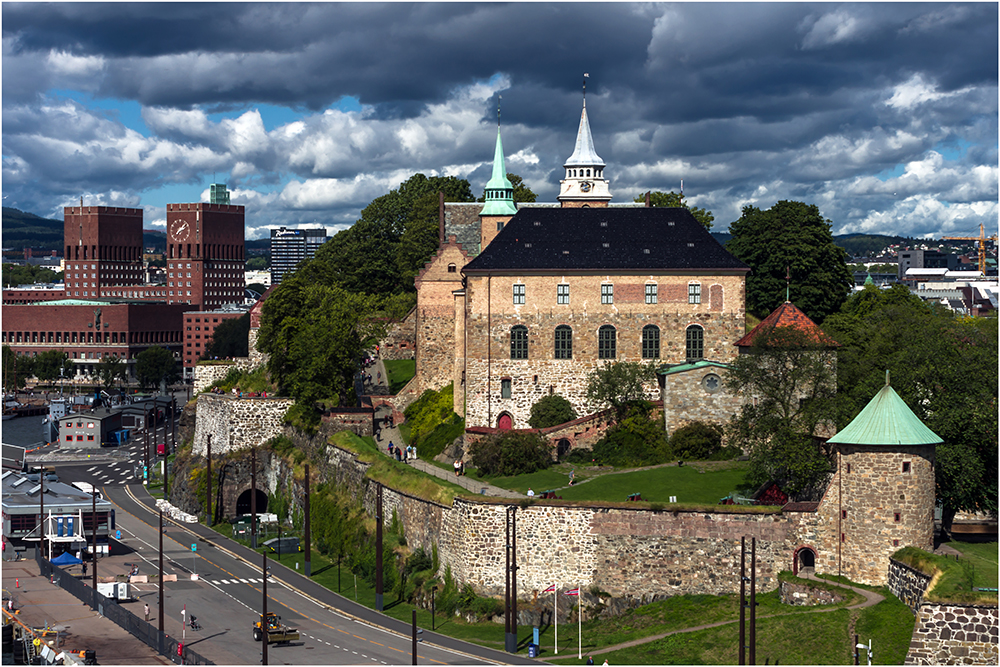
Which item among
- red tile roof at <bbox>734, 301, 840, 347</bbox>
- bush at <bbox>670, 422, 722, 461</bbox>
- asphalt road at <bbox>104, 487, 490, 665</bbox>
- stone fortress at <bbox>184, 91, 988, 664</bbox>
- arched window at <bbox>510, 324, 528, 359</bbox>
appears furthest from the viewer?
arched window at <bbox>510, 324, 528, 359</bbox>

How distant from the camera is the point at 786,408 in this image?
6475 cm

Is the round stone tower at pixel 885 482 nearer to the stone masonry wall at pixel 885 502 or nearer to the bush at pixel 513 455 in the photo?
the stone masonry wall at pixel 885 502

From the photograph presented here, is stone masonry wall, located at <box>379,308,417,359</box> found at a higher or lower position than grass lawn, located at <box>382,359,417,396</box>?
higher

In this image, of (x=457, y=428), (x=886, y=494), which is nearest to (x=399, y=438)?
→ (x=457, y=428)

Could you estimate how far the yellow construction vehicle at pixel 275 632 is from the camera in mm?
63094

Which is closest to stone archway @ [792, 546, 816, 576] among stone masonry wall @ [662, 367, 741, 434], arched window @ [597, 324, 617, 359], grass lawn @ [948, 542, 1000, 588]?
grass lawn @ [948, 542, 1000, 588]

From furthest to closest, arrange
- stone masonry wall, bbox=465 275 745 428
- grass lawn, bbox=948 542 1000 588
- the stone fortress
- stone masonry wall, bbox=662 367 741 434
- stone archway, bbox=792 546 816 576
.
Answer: stone masonry wall, bbox=465 275 745 428 < stone masonry wall, bbox=662 367 741 434 < stone archway, bbox=792 546 816 576 < the stone fortress < grass lawn, bbox=948 542 1000 588

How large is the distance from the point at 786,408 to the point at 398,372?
153 ft

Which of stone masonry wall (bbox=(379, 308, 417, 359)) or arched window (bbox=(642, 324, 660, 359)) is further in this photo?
stone masonry wall (bbox=(379, 308, 417, 359))

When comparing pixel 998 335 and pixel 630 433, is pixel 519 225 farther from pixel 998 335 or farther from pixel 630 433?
pixel 998 335

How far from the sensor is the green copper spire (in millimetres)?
102062

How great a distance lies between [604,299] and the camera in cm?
8144

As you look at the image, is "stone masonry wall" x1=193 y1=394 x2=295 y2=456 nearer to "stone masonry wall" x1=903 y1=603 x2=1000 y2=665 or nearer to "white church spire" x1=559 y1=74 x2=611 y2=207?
"white church spire" x1=559 y1=74 x2=611 y2=207

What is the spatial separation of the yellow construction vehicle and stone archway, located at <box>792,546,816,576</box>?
981 inches
